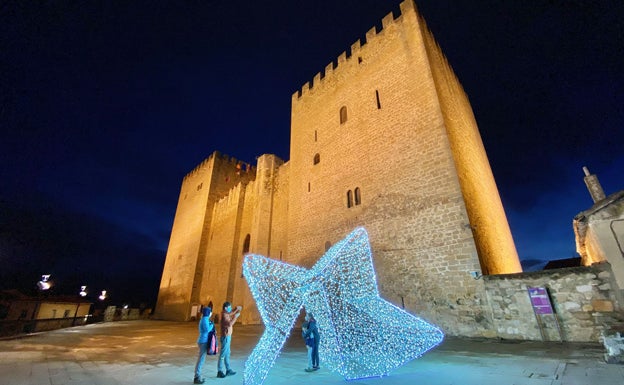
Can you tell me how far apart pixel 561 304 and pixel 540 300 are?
14.4 inches

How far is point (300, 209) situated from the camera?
13758 millimetres

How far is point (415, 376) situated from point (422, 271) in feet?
16.1

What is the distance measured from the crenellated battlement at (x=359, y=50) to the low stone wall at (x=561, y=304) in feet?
36.3

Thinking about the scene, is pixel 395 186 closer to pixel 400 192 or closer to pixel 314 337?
pixel 400 192

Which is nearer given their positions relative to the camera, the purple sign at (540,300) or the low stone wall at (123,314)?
the purple sign at (540,300)

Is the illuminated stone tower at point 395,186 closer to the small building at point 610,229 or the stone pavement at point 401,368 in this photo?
the stone pavement at point 401,368

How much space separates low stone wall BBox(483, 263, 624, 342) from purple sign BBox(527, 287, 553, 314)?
0.07 metres

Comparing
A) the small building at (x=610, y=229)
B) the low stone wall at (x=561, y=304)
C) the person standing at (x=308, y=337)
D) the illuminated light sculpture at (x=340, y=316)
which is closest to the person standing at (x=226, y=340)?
the illuminated light sculpture at (x=340, y=316)

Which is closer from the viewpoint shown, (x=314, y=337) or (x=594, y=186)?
(x=314, y=337)

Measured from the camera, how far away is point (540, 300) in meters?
6.34

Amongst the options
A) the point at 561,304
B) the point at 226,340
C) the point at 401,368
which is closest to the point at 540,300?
the point at 561,304

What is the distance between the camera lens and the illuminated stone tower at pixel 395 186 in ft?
26.3

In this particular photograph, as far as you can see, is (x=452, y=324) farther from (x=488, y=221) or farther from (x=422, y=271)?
(x=488, y=221)

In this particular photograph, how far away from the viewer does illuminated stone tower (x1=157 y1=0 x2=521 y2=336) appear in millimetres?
8023
